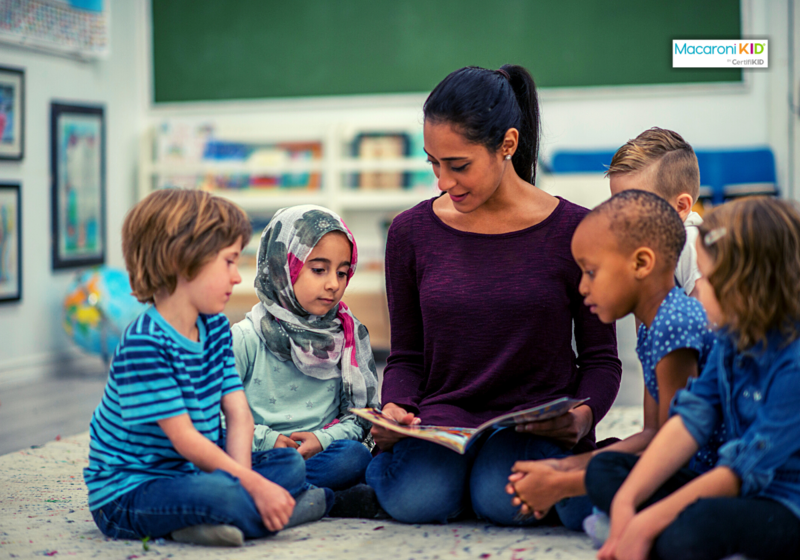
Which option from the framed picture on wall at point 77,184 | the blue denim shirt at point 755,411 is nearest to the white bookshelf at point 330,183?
the framed picture on wall at point 77,184

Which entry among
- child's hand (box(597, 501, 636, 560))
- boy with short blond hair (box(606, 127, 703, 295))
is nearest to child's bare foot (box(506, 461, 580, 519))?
child's hand (box(597, 501, 636, 560))

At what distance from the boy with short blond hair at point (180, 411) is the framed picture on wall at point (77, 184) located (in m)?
2.89

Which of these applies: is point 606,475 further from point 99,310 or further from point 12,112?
point 12,112

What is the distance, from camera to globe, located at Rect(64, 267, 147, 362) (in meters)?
3.66

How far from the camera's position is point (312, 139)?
4.43 m

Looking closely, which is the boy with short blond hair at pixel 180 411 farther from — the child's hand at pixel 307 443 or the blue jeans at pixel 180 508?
the child's hand at pixel 307 443

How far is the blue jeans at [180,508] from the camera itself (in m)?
1.30

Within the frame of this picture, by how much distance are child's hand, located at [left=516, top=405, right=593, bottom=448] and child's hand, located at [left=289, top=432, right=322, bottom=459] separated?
0.45 meters

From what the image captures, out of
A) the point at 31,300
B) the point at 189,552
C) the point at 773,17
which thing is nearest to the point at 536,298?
the point at 189,552

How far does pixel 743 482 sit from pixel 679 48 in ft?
11.5

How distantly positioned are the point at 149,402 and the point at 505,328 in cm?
66

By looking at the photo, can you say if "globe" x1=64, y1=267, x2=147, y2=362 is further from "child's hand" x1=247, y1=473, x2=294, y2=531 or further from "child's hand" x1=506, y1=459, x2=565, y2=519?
"child's hand" x1=506, y1=459, x2=565, y2=519

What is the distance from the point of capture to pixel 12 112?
3643 mm

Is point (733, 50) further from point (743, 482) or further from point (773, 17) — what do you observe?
point (743, 482)
